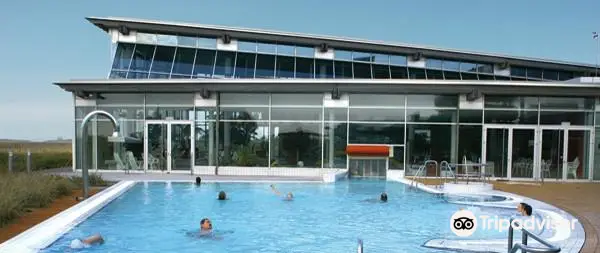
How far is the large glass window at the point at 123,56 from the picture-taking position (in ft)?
70.0

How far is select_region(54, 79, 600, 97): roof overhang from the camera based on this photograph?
1688cm

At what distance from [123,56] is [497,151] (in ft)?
59.6

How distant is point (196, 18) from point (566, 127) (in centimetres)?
2499

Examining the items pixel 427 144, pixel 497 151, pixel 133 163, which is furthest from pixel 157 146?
pixel 497 151

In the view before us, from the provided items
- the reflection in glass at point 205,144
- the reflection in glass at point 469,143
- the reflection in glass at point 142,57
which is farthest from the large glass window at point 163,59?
the reflection in glass at point 469,143

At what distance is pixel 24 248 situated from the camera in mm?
6387

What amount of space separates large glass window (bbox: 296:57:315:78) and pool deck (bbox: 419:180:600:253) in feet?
30.0

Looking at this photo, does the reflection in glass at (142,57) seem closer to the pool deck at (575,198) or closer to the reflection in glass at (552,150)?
the pool deck at (575,198)

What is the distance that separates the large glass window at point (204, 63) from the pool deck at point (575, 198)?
39.4ft

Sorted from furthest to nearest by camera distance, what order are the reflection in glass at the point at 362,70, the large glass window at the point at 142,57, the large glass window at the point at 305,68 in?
the reflection in glass at the point at 362,70 → the large glass window at the point at 305,68 → the large glass window at the point at 142,57

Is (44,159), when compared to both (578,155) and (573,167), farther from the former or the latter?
(578,155)

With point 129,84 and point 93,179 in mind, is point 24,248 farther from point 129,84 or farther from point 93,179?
point 129,84

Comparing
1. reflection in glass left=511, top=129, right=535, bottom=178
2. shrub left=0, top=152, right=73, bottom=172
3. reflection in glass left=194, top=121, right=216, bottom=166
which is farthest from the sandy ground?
reflection in glass left=511, top=129, right=535, bottom=178

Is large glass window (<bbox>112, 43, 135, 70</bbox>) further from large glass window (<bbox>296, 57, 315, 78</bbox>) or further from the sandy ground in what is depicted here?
the sandy ground
